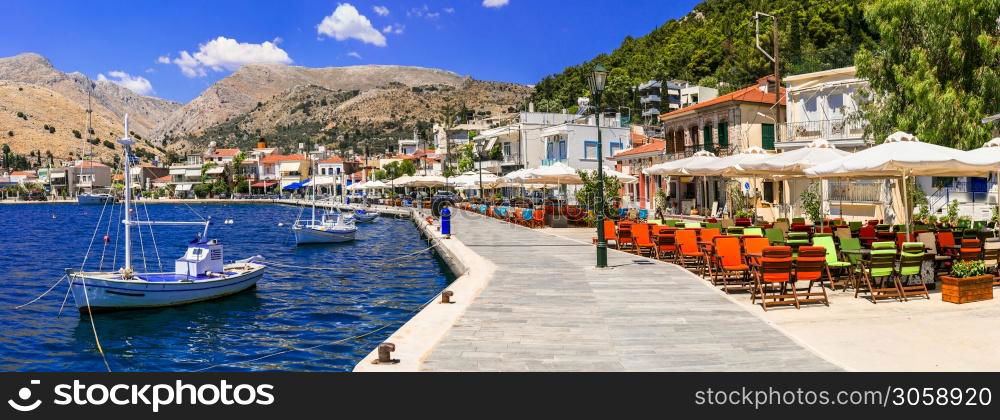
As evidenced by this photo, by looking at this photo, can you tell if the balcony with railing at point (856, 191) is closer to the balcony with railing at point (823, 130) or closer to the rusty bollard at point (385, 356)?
the balcony with railing at point (823, 130)

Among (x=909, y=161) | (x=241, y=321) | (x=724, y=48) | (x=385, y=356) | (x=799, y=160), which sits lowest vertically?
(x=241, y=321)

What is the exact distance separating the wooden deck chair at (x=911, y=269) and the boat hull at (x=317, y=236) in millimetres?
32736

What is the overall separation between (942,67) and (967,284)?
12115 millimetres

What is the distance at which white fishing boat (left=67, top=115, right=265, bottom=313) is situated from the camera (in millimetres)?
17188

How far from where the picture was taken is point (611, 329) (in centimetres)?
957

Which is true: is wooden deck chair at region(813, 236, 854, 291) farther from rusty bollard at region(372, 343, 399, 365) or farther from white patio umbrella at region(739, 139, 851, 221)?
rusty bollard at region(372, 343, 399, 365)

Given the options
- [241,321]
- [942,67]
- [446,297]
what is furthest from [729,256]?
[942,67]

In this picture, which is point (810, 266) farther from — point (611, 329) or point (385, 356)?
point (385, 356)

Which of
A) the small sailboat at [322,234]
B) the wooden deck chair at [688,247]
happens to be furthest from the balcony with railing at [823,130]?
the small sailboat at [322,234]

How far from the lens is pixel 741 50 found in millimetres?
71312

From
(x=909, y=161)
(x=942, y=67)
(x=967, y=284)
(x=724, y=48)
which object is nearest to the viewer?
(x=967, y=284)

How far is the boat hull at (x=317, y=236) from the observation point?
3962 cm

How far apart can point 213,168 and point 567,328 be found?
138842mm

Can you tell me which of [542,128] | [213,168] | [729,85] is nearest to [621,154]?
[542,128]
